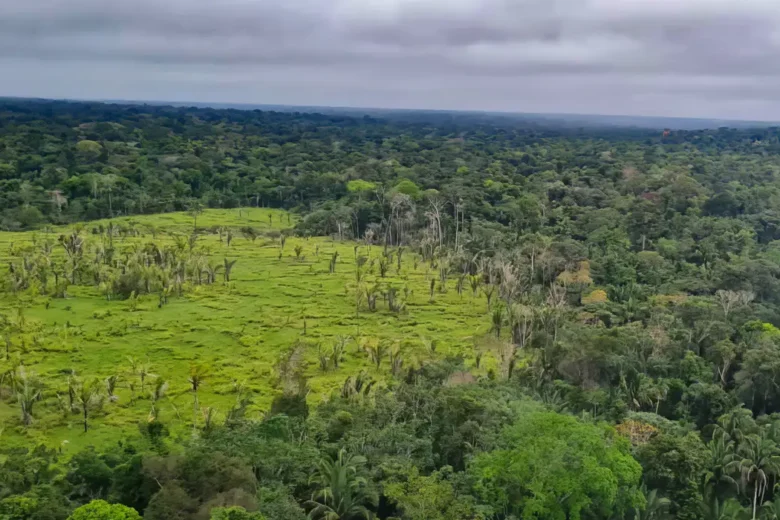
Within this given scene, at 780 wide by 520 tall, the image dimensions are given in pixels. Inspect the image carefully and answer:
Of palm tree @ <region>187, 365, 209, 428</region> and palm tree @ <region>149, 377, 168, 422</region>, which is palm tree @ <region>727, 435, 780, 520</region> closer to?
palm tree @ <region>187, 365, 209, 428</region>

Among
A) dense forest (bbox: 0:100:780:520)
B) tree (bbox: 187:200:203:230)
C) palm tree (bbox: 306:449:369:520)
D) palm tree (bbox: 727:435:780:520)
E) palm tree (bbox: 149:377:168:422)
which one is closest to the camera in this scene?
dense forest (bbox: 0:100:780:520)

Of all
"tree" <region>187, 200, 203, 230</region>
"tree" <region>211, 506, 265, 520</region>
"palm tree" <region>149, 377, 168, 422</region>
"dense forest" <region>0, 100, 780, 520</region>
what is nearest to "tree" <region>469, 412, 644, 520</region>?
"dense forest" <region>0, 100, 780, 520</region>

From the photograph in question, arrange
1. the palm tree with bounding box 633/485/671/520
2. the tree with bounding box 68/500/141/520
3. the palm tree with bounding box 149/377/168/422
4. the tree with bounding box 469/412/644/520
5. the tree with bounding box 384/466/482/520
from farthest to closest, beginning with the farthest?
1. the palm tree with bounding box 149/377/168/422
2. the palm tree with bounding box 633/485/671/520
3. the tree with bounding box 469/412/644/520
4. the tree with bounding box 384/466/482/520
5. the tree with bounding box 68/500/141/520

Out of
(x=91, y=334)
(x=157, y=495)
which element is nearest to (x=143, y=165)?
(x=91, y=334)

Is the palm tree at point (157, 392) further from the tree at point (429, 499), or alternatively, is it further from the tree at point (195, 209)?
the tree at point (195, 209)

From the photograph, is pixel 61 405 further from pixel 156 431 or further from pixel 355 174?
pixel 355 174

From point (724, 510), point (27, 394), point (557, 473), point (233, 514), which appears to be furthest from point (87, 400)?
point (724, 510)
